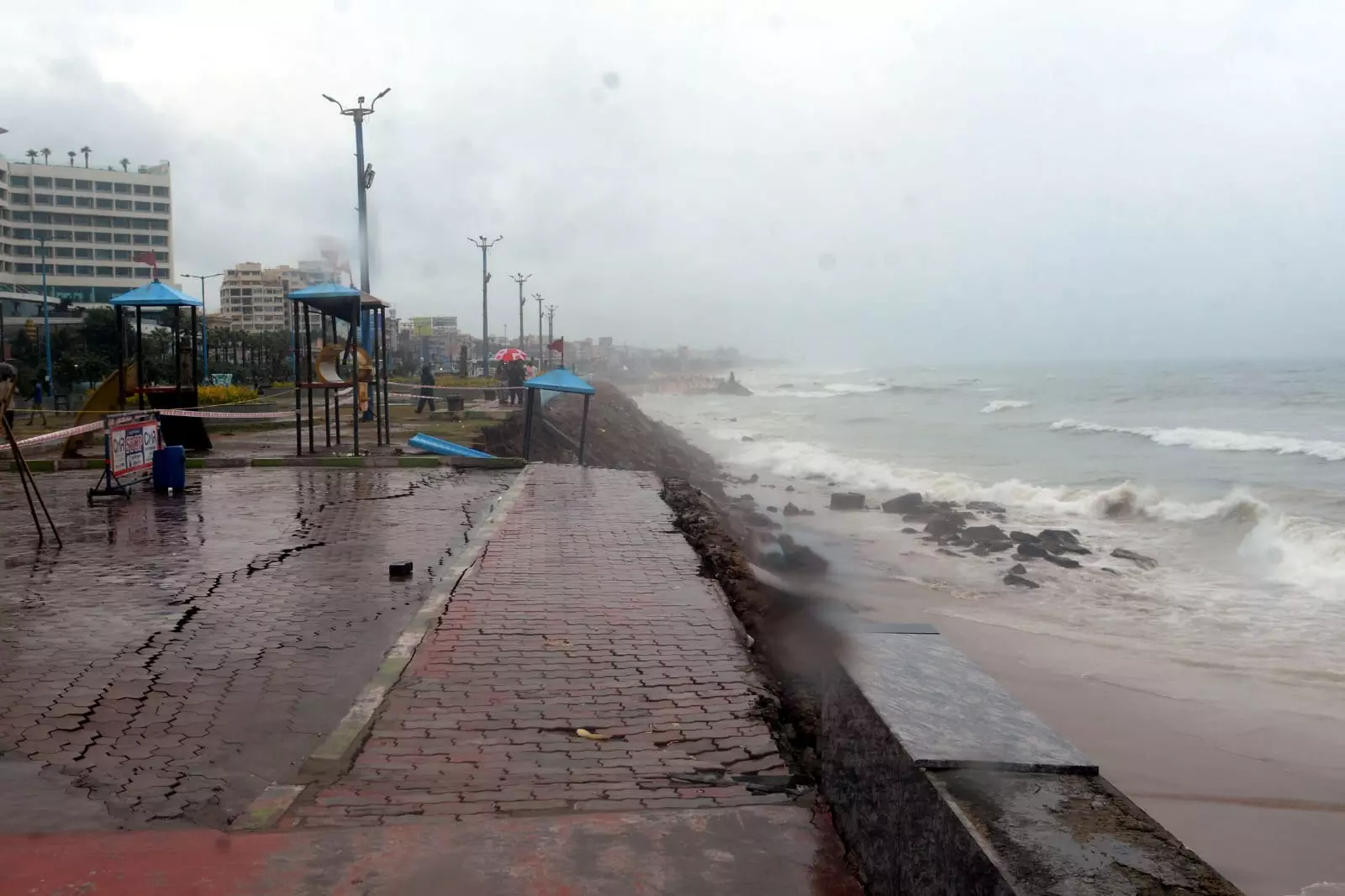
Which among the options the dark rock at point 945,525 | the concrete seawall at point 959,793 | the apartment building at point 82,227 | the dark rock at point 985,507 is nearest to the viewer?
the concrete seawall at point 959,793

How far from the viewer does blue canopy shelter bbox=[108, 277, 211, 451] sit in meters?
16.1

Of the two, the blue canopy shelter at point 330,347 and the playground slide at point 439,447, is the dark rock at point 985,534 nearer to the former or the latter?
the playground slide at point 439,447

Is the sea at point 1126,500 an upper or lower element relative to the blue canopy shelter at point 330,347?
lower

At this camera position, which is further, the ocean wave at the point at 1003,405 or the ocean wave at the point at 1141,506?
the ocean wave at the point at 1003,405

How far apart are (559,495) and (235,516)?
383 centimetres

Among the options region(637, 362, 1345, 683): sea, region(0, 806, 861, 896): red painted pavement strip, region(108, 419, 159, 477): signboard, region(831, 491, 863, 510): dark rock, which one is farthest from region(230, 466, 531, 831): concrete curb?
region(831, 491, 863, 510): dark rock

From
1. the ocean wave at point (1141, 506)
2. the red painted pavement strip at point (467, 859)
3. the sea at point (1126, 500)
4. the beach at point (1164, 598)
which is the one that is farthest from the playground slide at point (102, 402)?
the ocean wave at point (1141, 506)

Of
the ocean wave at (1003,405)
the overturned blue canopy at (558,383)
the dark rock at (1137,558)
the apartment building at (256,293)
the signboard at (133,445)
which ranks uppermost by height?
the apartment building at (256,293)

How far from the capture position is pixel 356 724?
4750 millimetres

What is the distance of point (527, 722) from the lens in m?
4.89

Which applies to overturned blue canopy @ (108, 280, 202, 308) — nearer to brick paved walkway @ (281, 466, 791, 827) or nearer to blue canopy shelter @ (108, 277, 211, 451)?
blue canopy shelter @ (108, 277, 211, 451)

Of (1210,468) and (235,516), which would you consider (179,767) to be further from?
(1210,468)

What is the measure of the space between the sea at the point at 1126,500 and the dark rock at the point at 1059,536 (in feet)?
1.54

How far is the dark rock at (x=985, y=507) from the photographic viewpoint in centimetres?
2255
